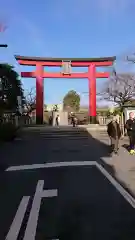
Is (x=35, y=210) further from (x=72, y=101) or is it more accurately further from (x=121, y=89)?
(x=72, y=101)

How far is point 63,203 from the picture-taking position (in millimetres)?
7461

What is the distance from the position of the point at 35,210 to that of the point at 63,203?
2.47 feet

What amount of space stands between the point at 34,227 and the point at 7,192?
9.84 feet

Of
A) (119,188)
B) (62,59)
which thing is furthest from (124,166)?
(62,59)

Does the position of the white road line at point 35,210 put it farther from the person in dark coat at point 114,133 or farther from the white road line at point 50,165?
the person in dark coat at point 114,133

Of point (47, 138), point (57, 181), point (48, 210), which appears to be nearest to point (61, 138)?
point (47, 138)

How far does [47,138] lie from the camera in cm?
2555

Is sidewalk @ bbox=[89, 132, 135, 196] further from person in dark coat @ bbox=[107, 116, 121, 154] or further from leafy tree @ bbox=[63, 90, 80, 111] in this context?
leafy tree @ bbox=[63, 90, 80, 111]

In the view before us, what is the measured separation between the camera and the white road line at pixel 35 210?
18.0 ft

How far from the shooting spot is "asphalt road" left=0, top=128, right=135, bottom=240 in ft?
18.2

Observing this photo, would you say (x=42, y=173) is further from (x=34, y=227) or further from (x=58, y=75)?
(x=58, y=75)

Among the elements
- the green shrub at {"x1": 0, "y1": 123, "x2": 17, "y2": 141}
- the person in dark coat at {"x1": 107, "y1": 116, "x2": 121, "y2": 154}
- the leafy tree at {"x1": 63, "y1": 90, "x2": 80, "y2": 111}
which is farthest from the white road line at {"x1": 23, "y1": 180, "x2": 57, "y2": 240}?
the leafy tree at {"x1": 63, "y1": 90, "x2": 80, "y2": 111}

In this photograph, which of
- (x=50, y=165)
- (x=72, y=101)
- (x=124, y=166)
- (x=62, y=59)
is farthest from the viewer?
(x=72, y=101)

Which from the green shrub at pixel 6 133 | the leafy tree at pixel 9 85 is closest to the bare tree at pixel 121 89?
the leafy tree at pixel 9 85
